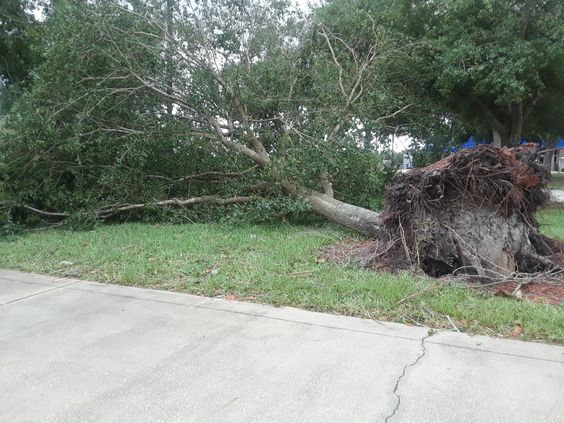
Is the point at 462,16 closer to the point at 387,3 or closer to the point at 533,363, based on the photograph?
the point at 387,3

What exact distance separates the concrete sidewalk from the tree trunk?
3.27m

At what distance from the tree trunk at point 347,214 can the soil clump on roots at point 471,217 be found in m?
0.90

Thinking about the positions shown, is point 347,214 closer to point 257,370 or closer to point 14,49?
point 257,370

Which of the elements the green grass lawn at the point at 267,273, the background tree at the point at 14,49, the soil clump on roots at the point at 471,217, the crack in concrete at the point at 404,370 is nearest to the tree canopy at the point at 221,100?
the green grass lawn at the point at 267,273

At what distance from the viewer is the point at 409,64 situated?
1249 cm

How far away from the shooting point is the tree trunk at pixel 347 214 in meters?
7.57

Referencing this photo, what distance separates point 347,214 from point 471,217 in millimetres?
2504

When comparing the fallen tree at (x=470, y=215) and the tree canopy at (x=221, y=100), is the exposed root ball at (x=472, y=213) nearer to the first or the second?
the fallen tree at (x=470, y=215)

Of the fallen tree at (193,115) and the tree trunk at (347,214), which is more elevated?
the fallen tree at (193,115)

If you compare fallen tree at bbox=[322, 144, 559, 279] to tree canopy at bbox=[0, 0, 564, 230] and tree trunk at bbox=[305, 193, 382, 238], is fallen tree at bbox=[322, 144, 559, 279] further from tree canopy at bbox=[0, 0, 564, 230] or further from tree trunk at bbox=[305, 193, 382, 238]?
tree canopy at bbox=[0, 0, 564, 230]

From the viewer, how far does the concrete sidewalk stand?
9.40ft

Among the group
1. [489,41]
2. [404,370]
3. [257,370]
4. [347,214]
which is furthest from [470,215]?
[489,41]

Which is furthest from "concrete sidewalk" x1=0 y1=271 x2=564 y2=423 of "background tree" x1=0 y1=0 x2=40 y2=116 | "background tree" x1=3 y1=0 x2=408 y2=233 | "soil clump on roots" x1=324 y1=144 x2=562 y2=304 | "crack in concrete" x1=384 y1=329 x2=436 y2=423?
"background tree" x1=0 y1=0 x2=40 y2=116

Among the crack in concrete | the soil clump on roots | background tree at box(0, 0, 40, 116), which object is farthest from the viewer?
background tree at box(0, 0, 40, 116)
